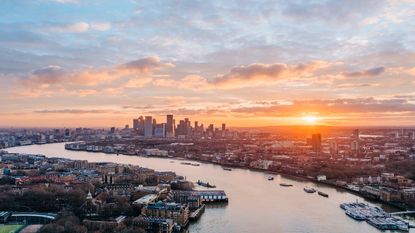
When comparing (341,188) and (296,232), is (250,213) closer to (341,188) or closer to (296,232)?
(296,232)

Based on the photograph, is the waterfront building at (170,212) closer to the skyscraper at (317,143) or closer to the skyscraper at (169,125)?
the skyscraper at (317,143)

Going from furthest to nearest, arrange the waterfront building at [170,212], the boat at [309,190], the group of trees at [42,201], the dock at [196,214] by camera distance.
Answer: the boat at [309,190] < the group of trees at [42,201] < the dock at [196,214] < the waterfront building at [170,212]

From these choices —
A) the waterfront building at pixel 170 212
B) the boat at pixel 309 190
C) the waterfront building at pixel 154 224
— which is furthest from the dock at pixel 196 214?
the boat at pixel 309 190

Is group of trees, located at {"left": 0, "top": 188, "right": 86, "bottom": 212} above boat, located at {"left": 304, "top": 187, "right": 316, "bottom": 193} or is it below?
above

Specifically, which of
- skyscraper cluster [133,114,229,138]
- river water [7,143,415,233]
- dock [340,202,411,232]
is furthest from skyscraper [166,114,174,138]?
dock [340,202,411,232]

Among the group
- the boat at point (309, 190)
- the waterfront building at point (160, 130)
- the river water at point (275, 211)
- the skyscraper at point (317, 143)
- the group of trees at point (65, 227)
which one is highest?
the waterfront building at point (160, 130)

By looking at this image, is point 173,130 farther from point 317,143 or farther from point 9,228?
point 9,228

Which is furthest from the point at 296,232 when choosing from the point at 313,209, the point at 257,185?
the point at 257,185

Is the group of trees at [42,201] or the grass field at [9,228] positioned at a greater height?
the group of trees at [42,201]

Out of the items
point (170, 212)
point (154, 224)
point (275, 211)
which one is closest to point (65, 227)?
point (154, 224)

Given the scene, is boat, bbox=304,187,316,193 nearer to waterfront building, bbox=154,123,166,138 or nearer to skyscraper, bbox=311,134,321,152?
skyscraper, bbox=311,134,321,152

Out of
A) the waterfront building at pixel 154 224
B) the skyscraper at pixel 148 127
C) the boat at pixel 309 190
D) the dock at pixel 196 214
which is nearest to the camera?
the waterfront building at pixel 154 224

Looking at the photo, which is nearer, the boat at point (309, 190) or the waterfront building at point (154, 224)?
the waterfront building at point (154, 224)
